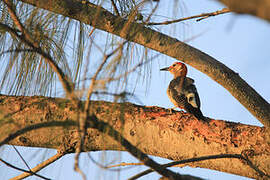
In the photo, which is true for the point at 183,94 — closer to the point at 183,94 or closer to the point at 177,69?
the point at 183,94

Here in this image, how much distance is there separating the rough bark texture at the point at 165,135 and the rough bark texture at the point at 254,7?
60.7 inches

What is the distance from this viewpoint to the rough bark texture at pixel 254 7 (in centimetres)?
80

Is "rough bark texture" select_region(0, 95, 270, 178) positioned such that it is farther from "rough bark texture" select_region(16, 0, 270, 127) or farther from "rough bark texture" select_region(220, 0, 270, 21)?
"rough bark texture" select_region(220, 0, 270, 21)

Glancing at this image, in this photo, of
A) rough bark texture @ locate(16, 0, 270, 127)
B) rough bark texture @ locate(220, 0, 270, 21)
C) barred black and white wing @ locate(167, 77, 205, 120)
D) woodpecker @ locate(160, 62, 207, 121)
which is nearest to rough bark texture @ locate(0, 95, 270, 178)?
rough bark texture @ locate(16, 0, 270, 127)

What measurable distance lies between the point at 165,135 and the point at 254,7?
1745mm

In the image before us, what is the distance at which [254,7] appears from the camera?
0.82 m

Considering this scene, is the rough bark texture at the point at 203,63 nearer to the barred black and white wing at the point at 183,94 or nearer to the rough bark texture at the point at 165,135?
the rough bark texture at the point at 165,135

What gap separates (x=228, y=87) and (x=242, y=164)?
0.51m

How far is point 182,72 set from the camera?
5527mm

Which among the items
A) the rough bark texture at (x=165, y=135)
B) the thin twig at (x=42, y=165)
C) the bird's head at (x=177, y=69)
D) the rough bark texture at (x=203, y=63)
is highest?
the bird's head at (x=177, y=69)

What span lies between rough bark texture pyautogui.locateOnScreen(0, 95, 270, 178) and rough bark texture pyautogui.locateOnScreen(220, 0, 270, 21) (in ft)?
5.06

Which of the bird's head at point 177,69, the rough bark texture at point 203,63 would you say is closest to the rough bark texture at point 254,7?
the rough bark texture at point 203,63

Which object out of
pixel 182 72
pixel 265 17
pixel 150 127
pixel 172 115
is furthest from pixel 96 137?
pixel 182 72

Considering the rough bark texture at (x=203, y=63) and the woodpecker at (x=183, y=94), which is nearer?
→ the rough bark texture at (x=203, y=63)
